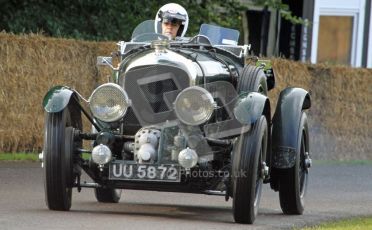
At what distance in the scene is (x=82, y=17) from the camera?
2234 centimetres

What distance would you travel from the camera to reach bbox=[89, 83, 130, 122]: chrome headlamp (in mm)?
10414

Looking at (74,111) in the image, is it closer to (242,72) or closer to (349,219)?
(242,72)

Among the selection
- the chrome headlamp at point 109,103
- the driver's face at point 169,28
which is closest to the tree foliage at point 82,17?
the driver's face at point 169,28

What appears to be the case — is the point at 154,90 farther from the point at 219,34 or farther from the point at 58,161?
the point at 219,34

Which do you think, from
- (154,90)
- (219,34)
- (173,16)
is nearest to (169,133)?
(154,90)

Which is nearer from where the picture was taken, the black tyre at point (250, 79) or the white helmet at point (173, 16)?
the black tyre at point (250, 79)

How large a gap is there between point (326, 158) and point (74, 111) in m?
12.0

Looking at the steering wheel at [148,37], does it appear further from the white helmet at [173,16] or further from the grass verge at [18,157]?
the grass verge at [18,157]

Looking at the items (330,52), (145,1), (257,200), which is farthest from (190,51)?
(330,52)

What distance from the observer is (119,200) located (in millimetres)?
12523

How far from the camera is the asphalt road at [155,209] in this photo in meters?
9.84

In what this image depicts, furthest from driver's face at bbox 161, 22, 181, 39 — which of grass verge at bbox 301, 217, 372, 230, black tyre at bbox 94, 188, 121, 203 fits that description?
grass verge at bbox 301, 217, 372, 230

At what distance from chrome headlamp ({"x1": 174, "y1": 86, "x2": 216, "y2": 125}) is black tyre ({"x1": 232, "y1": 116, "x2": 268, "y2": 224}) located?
0.35 meters

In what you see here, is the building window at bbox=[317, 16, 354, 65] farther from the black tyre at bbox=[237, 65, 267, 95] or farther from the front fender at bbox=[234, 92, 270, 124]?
the front fender at bbox=[234, 92, 270, 124]
